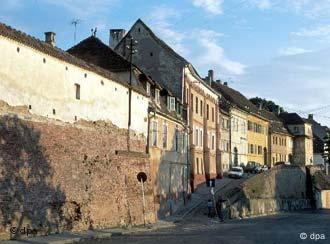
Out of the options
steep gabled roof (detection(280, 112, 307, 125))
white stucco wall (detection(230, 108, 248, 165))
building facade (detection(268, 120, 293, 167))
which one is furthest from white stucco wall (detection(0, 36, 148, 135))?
steep gabled roof (detection(280, 112, 307, 125))

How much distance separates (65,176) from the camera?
2778 cm

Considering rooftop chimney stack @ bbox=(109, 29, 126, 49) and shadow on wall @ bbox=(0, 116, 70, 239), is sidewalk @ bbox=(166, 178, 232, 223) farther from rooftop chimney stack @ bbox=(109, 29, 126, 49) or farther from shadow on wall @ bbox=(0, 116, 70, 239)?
rooftop chimney stack @ bbox=(109, 29, 126, 49)

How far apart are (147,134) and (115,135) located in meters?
6.04

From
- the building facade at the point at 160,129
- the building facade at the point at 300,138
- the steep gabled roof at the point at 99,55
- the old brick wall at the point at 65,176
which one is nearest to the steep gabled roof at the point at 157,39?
the building facade at the point at 160,129

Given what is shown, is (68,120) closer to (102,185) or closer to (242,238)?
(102,185)

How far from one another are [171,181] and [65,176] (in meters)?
18.7

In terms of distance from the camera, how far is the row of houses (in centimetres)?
2536

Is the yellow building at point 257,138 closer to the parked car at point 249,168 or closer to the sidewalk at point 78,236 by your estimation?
the parked car at point 249,168

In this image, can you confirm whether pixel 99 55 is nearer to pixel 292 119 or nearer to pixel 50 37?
pixel 50 37

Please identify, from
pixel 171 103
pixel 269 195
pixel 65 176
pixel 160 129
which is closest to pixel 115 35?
pixel 171 103

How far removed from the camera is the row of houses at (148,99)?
2536cm

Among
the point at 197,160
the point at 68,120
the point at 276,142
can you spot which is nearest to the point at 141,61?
the point at 197,160

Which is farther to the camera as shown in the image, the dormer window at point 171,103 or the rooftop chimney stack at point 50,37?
the dormer window at point 171,103

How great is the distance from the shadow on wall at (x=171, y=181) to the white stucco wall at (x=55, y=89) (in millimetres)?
8740
